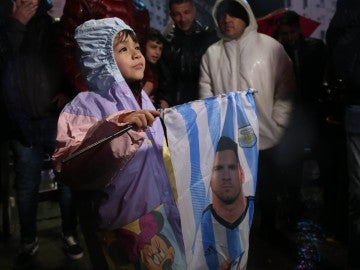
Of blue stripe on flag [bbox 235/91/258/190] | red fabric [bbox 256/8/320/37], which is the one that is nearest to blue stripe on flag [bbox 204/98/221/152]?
blue stripe on flag [bbox 235/91/258/190]

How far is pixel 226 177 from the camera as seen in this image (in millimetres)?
2537

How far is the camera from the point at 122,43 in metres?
2.54

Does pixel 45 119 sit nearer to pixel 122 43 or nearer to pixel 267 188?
pixel 122 43

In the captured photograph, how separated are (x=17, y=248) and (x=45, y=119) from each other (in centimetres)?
137

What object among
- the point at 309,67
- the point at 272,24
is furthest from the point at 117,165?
the point at 272,24

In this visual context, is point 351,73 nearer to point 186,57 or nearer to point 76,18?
point 186,57

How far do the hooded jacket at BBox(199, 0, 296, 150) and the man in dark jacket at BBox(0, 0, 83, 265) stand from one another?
1.43 m

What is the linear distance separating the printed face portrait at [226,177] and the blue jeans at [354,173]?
1199 millimetres

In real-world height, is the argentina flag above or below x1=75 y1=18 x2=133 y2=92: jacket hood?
below

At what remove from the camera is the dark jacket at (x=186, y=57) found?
461 centimetres

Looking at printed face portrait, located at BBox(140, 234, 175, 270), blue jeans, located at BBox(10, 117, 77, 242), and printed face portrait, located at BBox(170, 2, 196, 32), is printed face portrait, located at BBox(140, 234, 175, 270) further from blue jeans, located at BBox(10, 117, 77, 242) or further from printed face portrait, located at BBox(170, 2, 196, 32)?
printed face portrait, located at BBox(170, 2, 196, 32)

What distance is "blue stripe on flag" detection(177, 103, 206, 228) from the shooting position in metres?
2.41

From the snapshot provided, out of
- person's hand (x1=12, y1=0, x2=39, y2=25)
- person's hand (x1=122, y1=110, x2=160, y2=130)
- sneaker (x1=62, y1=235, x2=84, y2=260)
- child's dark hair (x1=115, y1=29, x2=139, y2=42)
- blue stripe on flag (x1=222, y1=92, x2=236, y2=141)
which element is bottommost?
sneaker (x1=62, y1=235, x2=84, y2=260)

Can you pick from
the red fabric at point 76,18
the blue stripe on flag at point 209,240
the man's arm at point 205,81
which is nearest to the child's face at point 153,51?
the man's arm at point 205,81
